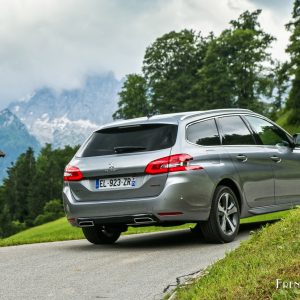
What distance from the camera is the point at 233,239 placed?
360 inches

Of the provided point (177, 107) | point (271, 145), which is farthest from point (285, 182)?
point (177, 107)

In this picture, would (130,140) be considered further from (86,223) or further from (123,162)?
(86,223)

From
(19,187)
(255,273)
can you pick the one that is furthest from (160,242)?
(19,187)

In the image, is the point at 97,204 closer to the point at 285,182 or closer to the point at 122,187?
the point at 122,187

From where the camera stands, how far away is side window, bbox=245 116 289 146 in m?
10.3

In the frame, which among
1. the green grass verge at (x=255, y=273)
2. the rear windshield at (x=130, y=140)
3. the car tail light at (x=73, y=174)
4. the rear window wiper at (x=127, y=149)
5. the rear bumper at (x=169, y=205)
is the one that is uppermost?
the rear windshield at (x=130, y=140)

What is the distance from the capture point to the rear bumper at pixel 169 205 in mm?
8391

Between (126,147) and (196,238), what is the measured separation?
2.09 meters

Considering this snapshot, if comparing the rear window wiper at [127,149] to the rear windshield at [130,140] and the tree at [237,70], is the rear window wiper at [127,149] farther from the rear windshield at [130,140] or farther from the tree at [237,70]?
the tree at [237,70]

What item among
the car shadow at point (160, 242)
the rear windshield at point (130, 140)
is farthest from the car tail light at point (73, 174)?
the car shadow at point (160, 242)

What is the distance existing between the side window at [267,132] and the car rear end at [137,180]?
184cm

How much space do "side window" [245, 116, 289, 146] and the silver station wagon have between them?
183 millimetres

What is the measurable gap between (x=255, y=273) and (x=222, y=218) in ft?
12.5

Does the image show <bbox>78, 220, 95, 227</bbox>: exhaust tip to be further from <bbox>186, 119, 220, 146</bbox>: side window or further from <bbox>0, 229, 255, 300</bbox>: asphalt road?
<bbox>186, 119, 220, 146</bbox>: side window
